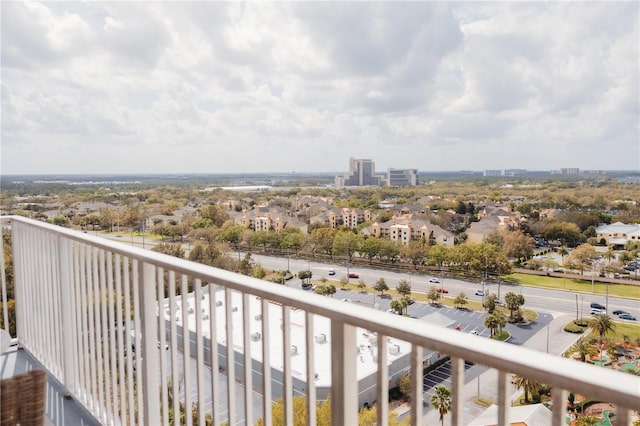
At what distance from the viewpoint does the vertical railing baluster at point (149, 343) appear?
148 cm

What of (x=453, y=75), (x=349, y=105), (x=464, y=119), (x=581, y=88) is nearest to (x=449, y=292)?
(x=581, y=88)

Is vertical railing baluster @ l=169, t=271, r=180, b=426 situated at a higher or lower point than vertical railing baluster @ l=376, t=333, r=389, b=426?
lower

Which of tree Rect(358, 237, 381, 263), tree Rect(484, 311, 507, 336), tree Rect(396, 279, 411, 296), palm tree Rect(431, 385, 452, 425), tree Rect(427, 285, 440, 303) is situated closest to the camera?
palm tree Rect(431, 385, 452, 425)

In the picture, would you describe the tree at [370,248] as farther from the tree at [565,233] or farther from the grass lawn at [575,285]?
the tree at [565,233]

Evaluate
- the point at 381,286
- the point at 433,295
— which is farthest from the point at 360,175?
the point at 433,295

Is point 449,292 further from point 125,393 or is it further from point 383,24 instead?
point 125,393

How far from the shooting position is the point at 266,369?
40.1 inches

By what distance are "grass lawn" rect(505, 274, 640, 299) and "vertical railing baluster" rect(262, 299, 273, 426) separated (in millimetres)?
12079

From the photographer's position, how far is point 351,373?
0.82m

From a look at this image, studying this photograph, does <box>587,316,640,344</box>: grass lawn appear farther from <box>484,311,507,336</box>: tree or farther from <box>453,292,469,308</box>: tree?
<box>453,292,469,308</box>: tree

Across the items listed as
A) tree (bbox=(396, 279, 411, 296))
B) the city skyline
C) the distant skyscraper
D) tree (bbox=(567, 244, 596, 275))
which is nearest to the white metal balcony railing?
the city skyline

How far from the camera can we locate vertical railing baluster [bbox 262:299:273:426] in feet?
3.27

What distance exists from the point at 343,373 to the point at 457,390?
0.81 feet

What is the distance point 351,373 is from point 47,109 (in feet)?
37.7
